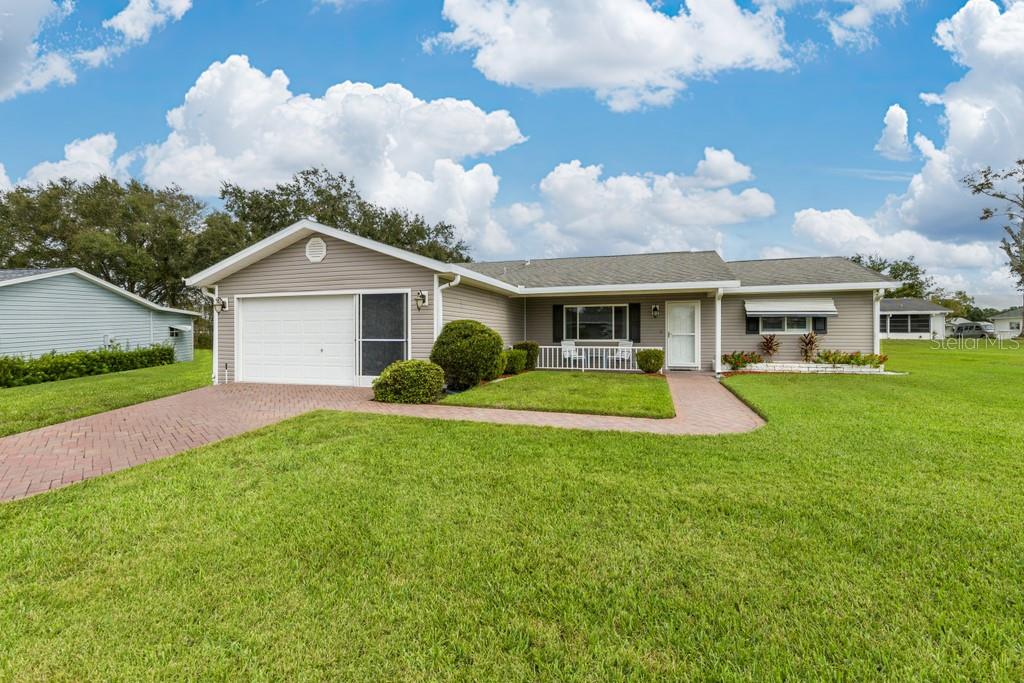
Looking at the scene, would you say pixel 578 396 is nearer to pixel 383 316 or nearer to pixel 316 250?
pixel 383 316

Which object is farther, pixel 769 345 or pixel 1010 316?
pixel 1010 316

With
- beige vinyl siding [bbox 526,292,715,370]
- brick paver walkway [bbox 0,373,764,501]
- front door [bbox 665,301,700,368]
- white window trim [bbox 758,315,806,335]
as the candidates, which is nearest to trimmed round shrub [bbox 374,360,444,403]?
brick paver walkway [bbox 0,373,764,501]

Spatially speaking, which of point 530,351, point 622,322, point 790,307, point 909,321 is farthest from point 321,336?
point 909,321

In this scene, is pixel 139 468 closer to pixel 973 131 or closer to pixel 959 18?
pixel 959 18

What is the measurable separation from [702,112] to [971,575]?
15122 millimetres

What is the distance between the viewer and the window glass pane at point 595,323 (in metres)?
14.6

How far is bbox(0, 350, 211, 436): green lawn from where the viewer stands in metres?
7.20

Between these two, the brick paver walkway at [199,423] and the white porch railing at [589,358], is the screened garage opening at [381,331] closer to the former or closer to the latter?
the brick paver walkway at [199,423]

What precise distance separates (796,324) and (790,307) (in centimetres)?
66

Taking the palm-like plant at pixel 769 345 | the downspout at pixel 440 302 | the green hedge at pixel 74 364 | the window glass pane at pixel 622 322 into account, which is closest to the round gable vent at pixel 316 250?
the downspout at pixel 440 302

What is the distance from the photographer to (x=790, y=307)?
14.0 m

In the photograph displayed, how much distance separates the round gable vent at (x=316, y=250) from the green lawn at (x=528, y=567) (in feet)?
21.0

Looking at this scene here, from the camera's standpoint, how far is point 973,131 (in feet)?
54.0

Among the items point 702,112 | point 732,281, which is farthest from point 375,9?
point 732,281
